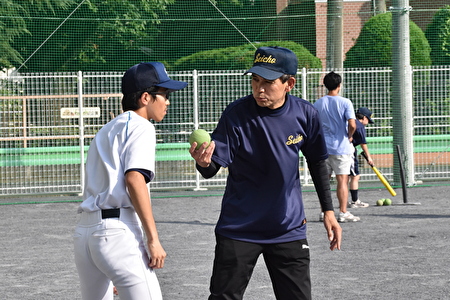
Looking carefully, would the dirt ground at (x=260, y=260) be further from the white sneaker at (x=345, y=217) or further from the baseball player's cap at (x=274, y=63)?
the baseball player's cap at (x=274, y=63)

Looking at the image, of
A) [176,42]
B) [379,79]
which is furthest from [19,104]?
[176,42]

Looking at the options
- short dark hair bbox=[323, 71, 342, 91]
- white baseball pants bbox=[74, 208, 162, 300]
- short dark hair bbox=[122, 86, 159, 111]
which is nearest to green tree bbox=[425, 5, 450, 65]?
short dark hair bbox=[323, 71, 342, 91]

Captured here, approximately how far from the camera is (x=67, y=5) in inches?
998

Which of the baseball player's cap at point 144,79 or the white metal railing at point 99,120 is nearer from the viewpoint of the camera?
the baseball player's cap at point 144,79

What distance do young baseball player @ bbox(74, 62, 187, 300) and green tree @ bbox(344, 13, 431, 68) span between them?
1779cm

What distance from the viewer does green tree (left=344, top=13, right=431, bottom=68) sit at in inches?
824

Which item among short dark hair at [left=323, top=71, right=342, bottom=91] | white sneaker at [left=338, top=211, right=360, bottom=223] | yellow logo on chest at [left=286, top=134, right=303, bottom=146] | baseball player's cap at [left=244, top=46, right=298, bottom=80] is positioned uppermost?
short dark hair at [left=323, top=71, right=342, bottom=91]

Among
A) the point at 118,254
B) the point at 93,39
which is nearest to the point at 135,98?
the point at 118,254

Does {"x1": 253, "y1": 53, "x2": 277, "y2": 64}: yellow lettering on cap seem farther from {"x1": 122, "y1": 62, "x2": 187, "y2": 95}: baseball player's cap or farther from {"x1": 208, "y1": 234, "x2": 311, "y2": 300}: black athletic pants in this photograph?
{"x1": 208, "y1": 234, "x2": 311, "y2": 300}: black athletic pants

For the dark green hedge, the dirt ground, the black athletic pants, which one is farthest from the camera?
the dark green hedge

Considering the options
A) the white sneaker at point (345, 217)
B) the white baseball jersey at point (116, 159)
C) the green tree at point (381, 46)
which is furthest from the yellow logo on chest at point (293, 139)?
the green tree at point (381, 46)

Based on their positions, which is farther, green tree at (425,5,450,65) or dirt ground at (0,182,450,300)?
green tree at (425,5,450,65)

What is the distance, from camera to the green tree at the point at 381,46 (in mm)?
20938

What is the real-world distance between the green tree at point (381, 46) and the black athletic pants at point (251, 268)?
675 inches
